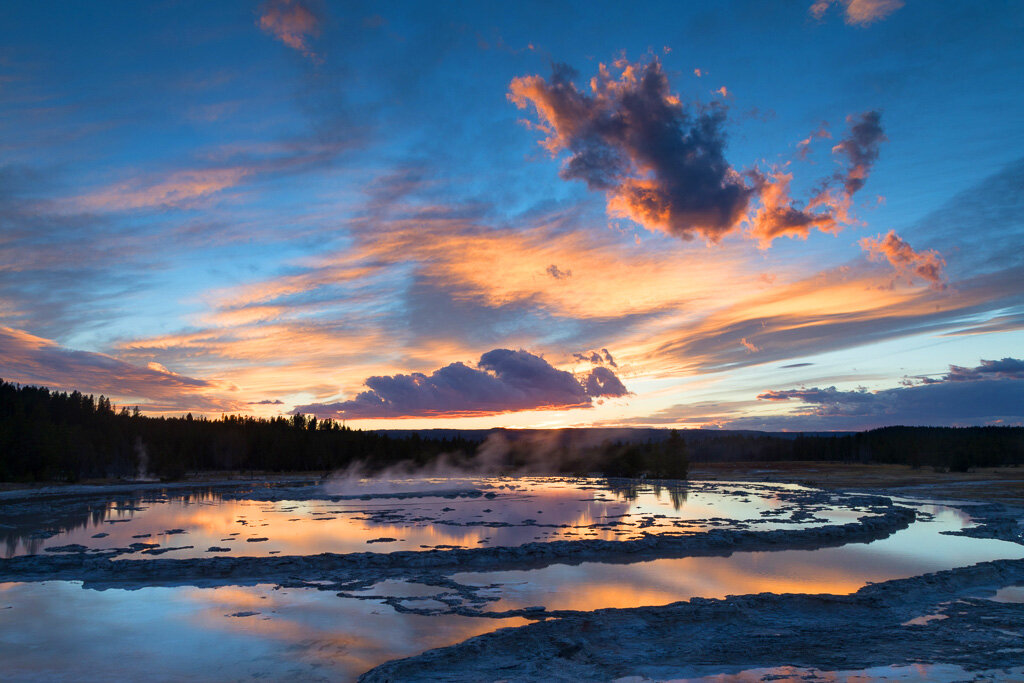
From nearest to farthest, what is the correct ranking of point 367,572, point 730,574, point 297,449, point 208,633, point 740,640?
point 740,640 → point 208,633 → point 730,574 → point 367,572 → point 297,449

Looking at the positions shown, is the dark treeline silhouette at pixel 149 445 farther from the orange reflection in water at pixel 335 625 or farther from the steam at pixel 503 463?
the orange reflection in water at pixel 335 625

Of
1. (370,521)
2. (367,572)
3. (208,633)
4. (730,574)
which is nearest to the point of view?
(208,633)

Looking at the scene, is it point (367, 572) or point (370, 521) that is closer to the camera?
point (367, 572)

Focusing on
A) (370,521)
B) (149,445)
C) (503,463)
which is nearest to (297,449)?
(149,445)

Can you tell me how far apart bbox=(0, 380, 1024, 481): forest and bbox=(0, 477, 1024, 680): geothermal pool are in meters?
37.3

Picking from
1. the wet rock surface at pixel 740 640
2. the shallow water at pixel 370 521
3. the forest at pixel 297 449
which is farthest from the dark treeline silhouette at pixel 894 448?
the wet rock surface at pixel 740 640

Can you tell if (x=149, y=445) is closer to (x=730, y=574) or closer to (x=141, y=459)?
(x=141, y=459)

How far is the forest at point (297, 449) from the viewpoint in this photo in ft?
241

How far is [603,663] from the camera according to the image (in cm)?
1154

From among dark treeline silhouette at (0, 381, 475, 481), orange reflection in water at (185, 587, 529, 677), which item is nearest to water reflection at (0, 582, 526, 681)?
orange reflection in water at (185, 587, 529, 677)

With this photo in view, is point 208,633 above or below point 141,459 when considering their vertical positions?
below

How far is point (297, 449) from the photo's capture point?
116000 mm

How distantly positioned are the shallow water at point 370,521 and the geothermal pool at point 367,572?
23 cm

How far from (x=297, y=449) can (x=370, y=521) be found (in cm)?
A: 8776
